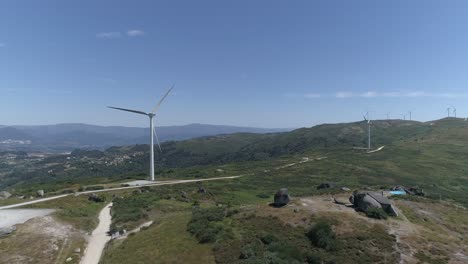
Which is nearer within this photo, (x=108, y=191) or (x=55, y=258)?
(x=55, y=258)

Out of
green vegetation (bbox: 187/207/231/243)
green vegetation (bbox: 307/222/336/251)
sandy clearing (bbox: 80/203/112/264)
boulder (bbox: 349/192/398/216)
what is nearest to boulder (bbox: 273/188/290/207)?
green vegetation (bbox: 187/207/231/243)

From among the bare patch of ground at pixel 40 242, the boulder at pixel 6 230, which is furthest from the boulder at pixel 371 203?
the boulder at pixel 6 230

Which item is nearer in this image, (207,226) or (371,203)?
(207,226)

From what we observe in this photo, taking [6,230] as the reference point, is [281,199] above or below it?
above

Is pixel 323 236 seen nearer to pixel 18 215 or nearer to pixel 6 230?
pixel 6 230

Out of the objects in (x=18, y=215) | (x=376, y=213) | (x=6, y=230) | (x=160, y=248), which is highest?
(x=376, y=213)

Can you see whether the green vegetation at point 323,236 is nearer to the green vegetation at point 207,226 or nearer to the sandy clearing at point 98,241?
the green vegetation at point 207,226

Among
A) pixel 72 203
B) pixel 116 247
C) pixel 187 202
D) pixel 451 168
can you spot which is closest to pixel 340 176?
pixel 451 168

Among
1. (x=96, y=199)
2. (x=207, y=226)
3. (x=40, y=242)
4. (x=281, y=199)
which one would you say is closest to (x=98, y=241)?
(x=40, y=242)

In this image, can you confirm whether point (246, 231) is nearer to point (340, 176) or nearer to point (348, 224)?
point (348, 224)
